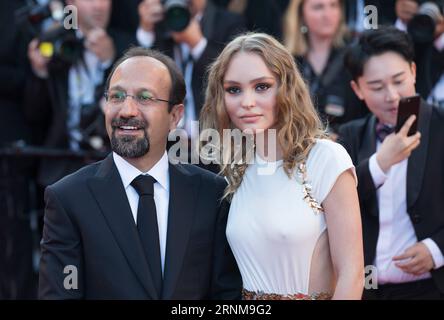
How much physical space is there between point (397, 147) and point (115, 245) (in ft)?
4.81

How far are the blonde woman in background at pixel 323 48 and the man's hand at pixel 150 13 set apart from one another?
83cm

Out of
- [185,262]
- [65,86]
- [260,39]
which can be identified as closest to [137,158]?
[185,262]

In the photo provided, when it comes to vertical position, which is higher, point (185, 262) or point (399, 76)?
point (399, 76)

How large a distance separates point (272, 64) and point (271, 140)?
0.30m

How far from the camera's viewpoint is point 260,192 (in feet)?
10.8

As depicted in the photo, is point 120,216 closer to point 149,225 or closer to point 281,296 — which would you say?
point 149,225

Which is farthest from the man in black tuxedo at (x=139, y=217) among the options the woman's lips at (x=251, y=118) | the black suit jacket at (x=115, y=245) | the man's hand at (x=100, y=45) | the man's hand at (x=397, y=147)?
the man's hand at (x=100, y=45)

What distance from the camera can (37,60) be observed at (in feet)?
18.3

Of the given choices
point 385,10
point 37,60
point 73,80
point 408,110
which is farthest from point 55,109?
point 408,110

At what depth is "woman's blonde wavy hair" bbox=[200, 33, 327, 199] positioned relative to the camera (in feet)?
10.7

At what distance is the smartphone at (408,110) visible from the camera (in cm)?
383
